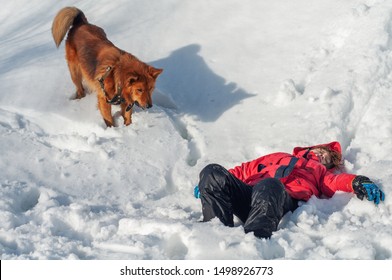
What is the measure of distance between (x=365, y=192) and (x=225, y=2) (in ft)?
14.5

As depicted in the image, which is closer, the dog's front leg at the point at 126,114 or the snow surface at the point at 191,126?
the snow surface at the point at 191,126

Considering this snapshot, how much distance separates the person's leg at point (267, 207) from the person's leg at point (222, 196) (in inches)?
6.3

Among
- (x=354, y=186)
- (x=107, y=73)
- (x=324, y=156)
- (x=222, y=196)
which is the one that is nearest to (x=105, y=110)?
(x=107, y=73)

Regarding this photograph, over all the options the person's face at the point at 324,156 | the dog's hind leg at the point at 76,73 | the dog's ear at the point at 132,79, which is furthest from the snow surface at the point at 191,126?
the dog's ear at the point at 132,79

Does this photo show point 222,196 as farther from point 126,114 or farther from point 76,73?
point 76,73

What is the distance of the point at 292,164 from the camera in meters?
4.28

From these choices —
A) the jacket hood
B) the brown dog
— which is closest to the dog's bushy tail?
the brown dog

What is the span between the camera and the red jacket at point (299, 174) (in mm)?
4121

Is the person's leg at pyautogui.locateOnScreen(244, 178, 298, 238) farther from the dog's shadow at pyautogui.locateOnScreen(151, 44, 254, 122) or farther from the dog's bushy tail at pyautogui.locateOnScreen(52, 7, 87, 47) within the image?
the dog's bushy tail at pyautogui.locateOnScreen(52, 7, 87, 47)

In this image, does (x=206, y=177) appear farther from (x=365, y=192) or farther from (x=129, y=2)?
(x=129, y=2)

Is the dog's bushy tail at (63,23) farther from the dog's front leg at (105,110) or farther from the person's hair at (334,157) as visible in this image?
the person's hair at (334,157)

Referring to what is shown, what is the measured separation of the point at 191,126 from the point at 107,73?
104 cm

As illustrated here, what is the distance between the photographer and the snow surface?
11.5ft
